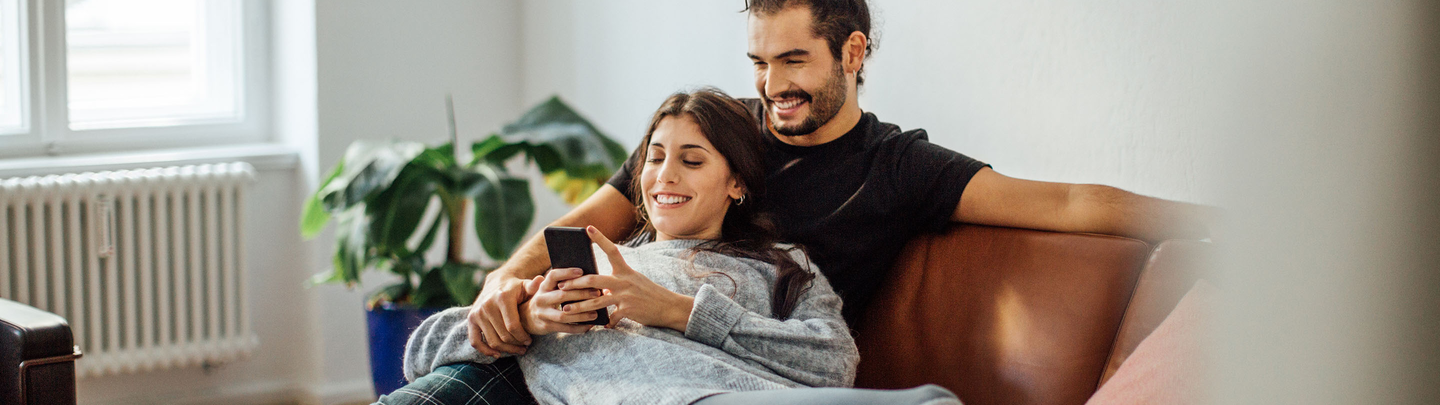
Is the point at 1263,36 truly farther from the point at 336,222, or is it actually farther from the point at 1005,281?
the point at 336,222

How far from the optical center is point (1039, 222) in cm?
→ 148

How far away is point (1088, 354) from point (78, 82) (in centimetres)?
276

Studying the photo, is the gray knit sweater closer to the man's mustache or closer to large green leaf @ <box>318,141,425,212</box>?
the man's mustache

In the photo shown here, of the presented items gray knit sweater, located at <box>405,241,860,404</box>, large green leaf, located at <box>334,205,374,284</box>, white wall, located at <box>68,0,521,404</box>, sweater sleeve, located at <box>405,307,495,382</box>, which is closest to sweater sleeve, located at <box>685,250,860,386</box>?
gray knit sweater, located at <box>405,241,860,404</box>

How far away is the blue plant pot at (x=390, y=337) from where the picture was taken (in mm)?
2604

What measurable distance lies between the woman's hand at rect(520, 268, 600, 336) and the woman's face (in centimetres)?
25

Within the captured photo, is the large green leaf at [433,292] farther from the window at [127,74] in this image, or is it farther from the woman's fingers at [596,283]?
the woman's fingers at [596,283]

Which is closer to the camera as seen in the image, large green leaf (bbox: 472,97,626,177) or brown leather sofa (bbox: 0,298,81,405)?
brown leather sofa (bbox: 0,298,81,405)

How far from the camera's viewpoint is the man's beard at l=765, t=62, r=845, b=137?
166 cm

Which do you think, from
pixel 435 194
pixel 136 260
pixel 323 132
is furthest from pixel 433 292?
pixel 136 260

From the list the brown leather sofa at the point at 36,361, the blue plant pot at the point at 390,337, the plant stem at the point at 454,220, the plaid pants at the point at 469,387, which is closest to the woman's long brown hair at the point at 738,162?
the plaid pants at the point at 469,387

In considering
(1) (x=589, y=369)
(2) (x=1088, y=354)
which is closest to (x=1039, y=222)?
(2) (x=1088, y=354)

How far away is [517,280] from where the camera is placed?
1.52 metres

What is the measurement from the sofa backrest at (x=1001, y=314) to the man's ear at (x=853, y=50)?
1.00ft
